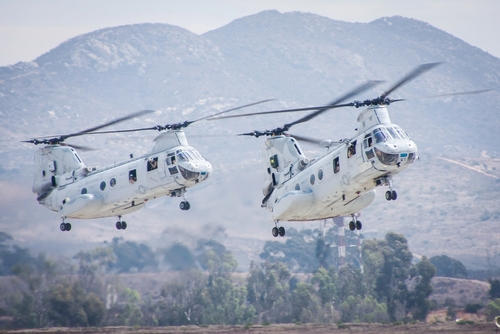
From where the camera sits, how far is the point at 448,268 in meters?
A: 113

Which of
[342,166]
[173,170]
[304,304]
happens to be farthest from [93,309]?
[342,166]

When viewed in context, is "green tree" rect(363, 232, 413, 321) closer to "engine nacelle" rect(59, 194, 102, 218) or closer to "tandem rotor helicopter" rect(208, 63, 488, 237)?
"tandem rotor helicopter" rect(208, 63, 488, 237)

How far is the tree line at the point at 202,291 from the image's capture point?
6244cm

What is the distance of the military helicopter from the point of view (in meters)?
46.5

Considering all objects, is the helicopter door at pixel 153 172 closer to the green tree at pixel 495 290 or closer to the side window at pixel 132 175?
the side window at pixel 132 175

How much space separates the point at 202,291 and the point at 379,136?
130 feet

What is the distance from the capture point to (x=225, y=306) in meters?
76.0

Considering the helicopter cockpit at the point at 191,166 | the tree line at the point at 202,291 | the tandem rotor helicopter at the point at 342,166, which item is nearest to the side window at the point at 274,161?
the tandem rotor helicopter at the point at 342,166

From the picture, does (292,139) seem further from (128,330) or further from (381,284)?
(381,284)

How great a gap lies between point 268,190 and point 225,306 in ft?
92.1

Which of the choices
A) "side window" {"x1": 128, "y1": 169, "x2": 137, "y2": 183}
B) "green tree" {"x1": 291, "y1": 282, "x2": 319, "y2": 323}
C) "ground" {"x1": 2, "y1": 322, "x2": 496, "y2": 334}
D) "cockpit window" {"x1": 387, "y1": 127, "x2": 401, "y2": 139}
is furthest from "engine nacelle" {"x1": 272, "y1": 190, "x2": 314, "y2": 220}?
"green tree" {"x1": 291, "y1": 282, "x2": 319, "y2": 323}

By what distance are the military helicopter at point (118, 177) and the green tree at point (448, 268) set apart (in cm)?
6766

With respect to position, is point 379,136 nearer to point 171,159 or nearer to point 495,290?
point 171,159

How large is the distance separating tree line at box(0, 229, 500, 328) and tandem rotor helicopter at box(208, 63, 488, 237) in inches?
738
